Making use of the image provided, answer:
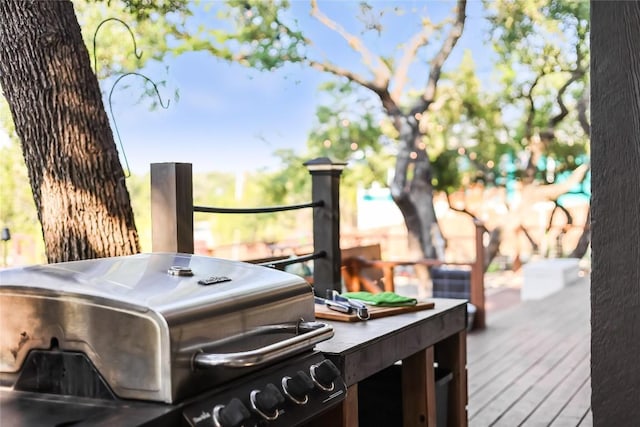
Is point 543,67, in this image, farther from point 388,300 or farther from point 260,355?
point 260,355

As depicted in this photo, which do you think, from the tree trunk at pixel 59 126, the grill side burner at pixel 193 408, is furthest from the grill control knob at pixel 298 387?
the tree trunk at pixel 59 126

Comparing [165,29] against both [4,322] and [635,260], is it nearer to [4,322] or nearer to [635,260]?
[4,322]

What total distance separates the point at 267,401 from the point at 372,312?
2.93ft

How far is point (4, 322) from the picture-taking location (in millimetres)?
1446

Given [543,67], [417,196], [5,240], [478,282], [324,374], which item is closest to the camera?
[324,374]

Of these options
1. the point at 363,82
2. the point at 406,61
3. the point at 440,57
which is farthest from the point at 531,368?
the point at 406,61

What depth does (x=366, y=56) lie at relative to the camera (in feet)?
31.2

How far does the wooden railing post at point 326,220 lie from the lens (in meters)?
2.84

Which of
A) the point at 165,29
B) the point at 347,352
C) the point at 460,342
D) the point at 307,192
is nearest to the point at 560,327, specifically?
the point at 460,342

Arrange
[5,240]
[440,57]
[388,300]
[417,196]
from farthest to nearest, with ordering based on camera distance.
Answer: [417,196] < [440,57] < [5,240] < [388,300]

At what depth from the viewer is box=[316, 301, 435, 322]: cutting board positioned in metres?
2.22

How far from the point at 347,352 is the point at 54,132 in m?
1.32

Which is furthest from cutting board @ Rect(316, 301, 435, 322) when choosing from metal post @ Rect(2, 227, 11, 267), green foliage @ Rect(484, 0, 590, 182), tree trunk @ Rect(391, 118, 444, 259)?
tree trunk @ Rect(391, 118, 444, 259)

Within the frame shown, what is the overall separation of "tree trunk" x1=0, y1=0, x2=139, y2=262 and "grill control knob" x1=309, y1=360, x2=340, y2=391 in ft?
3.70
